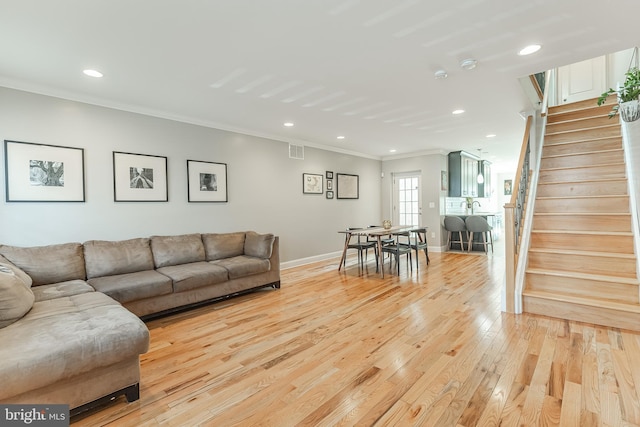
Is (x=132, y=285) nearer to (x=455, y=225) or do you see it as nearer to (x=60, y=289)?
(x=60, y=289)

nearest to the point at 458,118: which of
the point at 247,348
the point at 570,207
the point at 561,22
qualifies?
the point at 570,207

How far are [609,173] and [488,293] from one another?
86.1 inches

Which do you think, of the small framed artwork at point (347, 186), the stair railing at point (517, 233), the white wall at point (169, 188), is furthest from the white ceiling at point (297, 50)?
the small framed artwork at point (347, 186)

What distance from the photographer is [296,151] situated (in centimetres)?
560

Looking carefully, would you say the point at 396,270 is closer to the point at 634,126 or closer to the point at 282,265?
the point at 282,265

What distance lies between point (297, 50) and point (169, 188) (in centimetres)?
262

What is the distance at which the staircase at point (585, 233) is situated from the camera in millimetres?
2758

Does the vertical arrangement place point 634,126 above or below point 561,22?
below

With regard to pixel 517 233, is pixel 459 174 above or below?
above

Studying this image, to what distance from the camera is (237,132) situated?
4715 mm

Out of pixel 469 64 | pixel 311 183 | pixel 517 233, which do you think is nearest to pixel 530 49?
pixel 469 64

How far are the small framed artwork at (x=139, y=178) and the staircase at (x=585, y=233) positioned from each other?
449 cm

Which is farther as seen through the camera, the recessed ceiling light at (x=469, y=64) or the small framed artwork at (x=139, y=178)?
the small framed artwork at (x=139, y=178)

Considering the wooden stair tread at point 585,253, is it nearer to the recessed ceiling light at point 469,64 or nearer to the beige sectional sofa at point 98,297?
the recessed ceiling light at point 469,64
